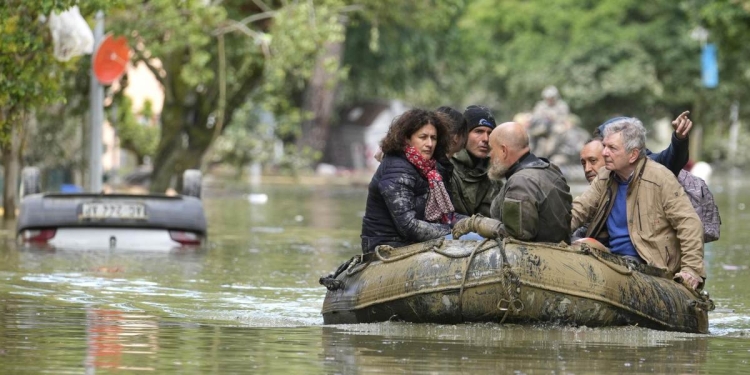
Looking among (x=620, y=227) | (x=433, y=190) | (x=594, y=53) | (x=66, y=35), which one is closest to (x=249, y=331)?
(x=433, y=190)

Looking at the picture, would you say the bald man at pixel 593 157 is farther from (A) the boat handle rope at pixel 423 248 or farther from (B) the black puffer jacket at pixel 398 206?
(A) the boat handle rope at pixel 423 248

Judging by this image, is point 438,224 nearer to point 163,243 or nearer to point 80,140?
point 163,243

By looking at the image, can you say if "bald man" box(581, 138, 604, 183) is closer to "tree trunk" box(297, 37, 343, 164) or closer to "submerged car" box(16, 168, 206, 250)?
"submerged car" box(16, 168, 206, 250)

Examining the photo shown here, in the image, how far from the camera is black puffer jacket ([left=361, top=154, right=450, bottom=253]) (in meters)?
11.6

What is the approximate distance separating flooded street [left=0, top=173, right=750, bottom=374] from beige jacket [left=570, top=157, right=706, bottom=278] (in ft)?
1.80

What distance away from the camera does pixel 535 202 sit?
35.4ft

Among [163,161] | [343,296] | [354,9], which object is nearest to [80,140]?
[163,161]

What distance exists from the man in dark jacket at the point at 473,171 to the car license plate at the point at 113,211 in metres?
7.24

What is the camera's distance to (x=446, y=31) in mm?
56531

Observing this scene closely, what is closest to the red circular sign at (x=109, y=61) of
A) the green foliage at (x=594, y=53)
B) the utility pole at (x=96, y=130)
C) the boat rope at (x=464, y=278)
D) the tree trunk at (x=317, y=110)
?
the utility pole at (x=96, y=130)

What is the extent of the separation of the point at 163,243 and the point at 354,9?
12558 mm

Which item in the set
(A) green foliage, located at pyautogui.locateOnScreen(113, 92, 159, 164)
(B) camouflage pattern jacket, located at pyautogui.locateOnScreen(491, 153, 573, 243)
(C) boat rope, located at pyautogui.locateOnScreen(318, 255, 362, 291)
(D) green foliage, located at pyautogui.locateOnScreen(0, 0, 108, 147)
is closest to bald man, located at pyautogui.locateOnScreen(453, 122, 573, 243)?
(B) camouflage pattern jacket, located at pyautogui.locateOnScreen(491, 153, 573, 243)

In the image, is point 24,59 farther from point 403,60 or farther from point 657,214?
point 403,60

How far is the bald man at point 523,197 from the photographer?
1073 centimetres
